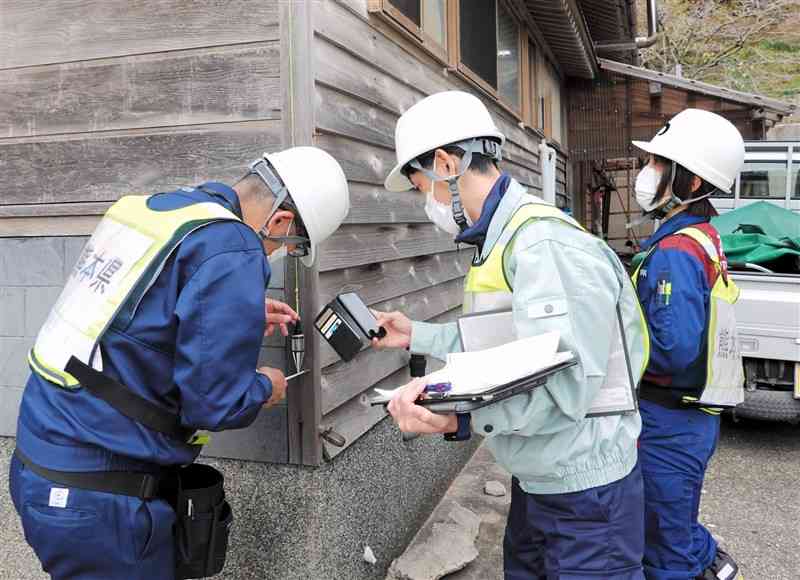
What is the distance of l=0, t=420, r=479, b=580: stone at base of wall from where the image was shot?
2664 mm

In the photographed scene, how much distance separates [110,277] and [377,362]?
70.1 inches

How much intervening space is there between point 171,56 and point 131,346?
4.83 ft

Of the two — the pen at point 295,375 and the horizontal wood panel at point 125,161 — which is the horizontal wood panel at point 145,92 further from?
the pen at point 295,375

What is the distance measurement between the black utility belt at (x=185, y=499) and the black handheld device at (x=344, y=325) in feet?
2.11

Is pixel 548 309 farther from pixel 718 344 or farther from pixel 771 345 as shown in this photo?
pixel 771 345

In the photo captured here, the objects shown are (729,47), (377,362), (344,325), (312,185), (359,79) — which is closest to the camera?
(312,185)

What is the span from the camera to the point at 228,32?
2.54 m

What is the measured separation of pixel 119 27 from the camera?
271 cm

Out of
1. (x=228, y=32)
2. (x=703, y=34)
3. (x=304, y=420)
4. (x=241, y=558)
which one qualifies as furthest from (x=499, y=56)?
(x=703, y=34)

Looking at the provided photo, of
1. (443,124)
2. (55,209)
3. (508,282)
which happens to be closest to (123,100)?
(55,209)

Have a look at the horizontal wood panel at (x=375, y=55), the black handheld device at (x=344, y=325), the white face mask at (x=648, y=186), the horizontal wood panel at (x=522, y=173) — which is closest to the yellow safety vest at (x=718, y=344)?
the white face mask at (x=648, y=186)

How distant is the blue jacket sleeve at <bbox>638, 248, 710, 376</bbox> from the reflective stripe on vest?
1726 mm

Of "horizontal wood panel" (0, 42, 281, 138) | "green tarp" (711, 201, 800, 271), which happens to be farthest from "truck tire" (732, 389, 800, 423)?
"horizontal wood panel" (0, 42, 281, 138)

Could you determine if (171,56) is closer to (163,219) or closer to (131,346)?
(163,219)
